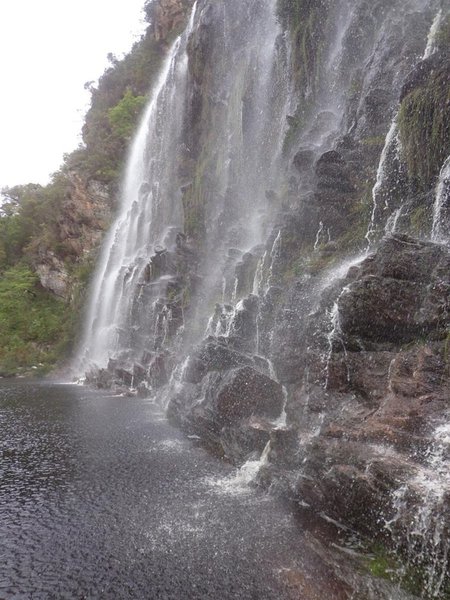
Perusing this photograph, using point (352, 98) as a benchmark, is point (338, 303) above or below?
below

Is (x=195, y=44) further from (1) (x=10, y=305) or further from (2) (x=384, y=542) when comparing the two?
(2) (x=384, y=542)

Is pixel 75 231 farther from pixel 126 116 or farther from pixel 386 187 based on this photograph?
pixel 386 187

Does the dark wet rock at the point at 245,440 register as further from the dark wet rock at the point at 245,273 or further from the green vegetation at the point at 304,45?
the green vegetation at the point at 304,45

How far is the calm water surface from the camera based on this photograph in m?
7.64

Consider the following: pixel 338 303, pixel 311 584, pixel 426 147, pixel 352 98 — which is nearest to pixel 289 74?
pixel 352 98

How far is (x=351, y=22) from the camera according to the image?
25750mm

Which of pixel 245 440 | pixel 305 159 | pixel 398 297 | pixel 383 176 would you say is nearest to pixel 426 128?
pixel 383 176

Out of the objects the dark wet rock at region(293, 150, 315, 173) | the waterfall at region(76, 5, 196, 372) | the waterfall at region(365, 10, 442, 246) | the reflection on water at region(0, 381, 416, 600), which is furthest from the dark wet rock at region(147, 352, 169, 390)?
the waterfall at region(365, 10, 442, 246)

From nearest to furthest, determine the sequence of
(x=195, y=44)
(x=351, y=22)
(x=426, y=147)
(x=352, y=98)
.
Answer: (x=426, y=147), (x=352, y=98), (x=351, y=22), (x=195, y=44)

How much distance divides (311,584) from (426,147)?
46.8ft

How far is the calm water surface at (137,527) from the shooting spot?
7.64 metres

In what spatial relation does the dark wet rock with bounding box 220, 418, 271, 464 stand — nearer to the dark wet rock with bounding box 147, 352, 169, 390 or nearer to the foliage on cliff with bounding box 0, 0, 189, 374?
the dark wet rock with bounding box 147, 352, 169, 390

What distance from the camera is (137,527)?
9602 millimetres

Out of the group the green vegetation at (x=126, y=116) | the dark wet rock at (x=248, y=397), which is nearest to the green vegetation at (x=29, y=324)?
the green vegetation at (x=126, y=116)
